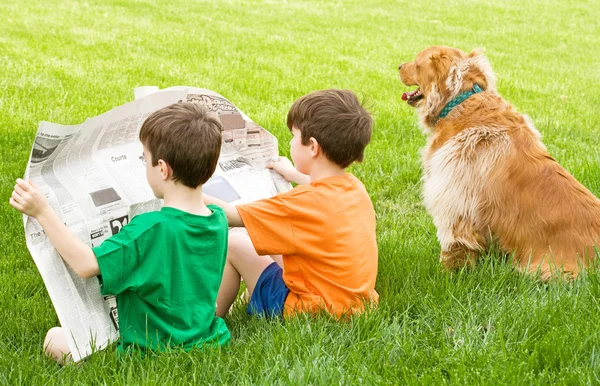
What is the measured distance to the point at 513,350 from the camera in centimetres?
252

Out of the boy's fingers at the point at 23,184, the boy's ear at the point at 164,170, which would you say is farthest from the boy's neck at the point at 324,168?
the boy's fingers at the point at 23,184

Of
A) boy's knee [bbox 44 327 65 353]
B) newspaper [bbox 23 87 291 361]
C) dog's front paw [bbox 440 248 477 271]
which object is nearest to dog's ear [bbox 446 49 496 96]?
dog's front paw [bbox 440 248 477 271]

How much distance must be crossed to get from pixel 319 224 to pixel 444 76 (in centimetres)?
155

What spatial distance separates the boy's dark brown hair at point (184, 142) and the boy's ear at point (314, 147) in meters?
0.52

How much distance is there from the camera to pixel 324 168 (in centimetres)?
294

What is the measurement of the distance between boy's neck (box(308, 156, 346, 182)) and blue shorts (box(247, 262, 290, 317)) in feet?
1.57

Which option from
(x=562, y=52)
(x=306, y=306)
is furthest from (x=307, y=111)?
(x=562, y=52)

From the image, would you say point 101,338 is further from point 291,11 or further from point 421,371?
point 291,11

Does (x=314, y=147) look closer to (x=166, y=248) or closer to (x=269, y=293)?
(x=269, y=293)

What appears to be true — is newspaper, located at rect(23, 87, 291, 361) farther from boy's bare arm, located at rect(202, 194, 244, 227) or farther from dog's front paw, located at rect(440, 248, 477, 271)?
dog's front paw, located at rect(440, 248, 477, 271)

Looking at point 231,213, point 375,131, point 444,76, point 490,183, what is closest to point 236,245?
point 231,213

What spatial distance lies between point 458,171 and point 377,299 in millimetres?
962

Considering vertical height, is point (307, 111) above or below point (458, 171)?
above

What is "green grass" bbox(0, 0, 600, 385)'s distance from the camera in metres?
2.43
